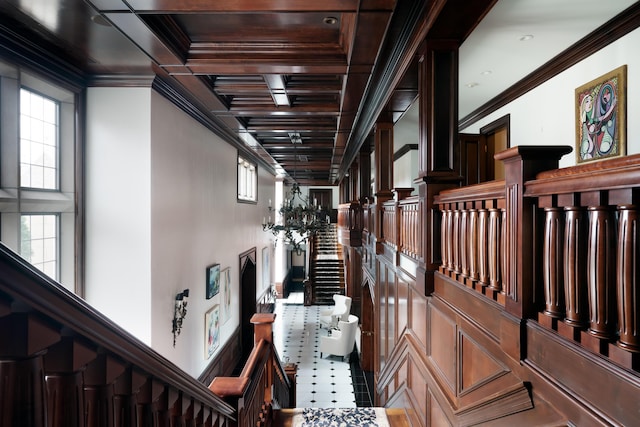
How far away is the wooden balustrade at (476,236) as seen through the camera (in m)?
1.72

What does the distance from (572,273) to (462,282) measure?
96 cm

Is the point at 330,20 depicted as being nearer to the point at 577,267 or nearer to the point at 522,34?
the point at 522,34

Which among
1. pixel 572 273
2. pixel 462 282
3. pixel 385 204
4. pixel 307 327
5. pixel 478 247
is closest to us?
pixel 572 273

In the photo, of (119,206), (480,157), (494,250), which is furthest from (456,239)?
(480,157)

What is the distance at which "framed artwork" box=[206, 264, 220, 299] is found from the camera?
5371 millimetres

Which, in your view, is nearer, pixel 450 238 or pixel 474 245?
pixel 474 245

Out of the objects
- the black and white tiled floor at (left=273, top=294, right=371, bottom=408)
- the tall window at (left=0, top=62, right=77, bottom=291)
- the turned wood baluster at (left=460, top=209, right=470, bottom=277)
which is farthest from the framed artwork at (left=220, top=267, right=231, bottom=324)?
the turned wood baluster at (left=460, top=209, right=470, bottom=277)

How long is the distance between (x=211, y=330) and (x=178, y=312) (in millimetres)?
1501

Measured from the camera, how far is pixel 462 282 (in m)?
2.14

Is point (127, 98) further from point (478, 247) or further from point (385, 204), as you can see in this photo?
Answer: point (478, 247)

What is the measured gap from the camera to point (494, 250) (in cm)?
175

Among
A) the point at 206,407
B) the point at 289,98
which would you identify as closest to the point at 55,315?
the point at 206,407

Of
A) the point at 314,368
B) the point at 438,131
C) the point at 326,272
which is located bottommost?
the point at 314,368

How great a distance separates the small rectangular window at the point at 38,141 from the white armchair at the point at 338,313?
7.61 m
